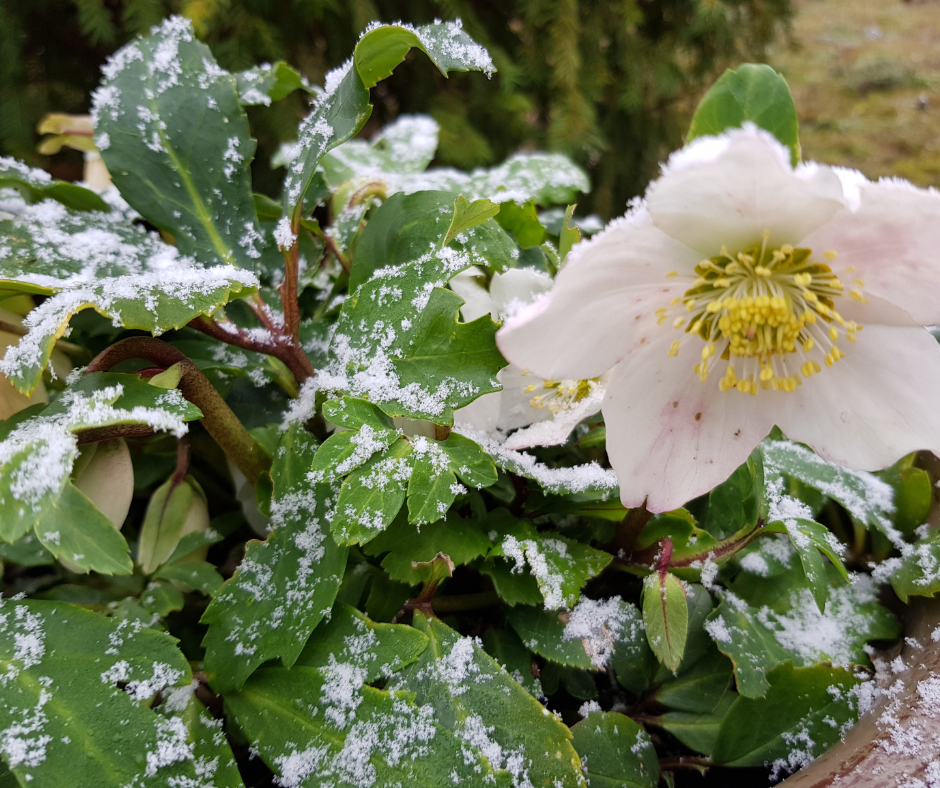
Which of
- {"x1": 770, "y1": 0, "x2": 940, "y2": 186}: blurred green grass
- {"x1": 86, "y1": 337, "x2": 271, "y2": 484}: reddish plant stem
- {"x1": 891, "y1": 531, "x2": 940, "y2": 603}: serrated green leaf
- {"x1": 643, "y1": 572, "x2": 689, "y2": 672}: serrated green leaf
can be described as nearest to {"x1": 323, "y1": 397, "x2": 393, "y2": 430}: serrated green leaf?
→ {"x1": 86, "y1": 337, "x2": 271, "y2": 484}: reddish plant stem

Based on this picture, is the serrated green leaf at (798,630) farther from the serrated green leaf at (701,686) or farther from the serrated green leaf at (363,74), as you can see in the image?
the serrated green leaf at (363,74)

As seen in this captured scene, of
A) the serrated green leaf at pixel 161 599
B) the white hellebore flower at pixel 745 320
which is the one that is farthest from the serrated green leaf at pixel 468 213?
the serrated green leaf at pixel 161 599

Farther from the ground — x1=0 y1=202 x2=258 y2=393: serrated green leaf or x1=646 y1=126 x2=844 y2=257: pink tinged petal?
x1=646 y1=126 x2=844 y2=257: pink tinged petal

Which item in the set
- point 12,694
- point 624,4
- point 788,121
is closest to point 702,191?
point 788,121

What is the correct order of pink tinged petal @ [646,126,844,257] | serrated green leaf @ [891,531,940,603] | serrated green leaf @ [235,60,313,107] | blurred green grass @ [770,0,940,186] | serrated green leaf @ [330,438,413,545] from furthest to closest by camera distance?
blurred green grass @ [770,0,940,186] → serrated green leaf @ [235,60,313,107] → serrated green leaf @ [891,531,940,603] → serrated green leaf @ [330,438,413,545] → pink tinged petal @ [646,126,844,257]

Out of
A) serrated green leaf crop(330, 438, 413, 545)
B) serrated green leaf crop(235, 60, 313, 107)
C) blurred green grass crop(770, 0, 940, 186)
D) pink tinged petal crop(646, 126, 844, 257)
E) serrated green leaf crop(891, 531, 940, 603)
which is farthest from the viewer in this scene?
blurred green grass crop(770, 0, 940, 186)

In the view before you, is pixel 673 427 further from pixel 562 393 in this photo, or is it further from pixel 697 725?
pixel 697 725

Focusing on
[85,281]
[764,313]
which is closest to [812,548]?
[764,313]

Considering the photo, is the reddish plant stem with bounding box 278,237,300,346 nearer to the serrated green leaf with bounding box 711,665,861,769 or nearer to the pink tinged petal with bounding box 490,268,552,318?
the pink tinged petal with bounding box 490,268,552,318
